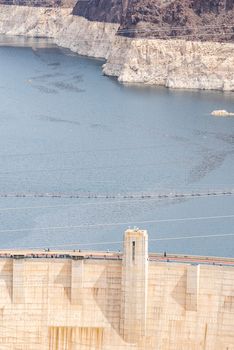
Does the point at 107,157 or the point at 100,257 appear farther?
the point at 107,157

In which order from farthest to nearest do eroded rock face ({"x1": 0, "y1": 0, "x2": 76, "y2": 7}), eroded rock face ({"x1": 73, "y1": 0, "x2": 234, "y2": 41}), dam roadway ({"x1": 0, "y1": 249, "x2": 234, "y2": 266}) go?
eroded rock face ({"x1": 0, "y1": 0, "x2": 76, "y2": 7}) → eroded rock face ({"x1": 73, "y1": 0, "x2": 234, "y2": 41}) → dam roadway ({"x1": 0, "y1": 249, "x2": 234, "y2": 266})

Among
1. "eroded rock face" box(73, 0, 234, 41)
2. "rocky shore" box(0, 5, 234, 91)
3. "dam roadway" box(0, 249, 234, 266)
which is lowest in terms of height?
"dam roadway" box(0, 249, 234, 266)

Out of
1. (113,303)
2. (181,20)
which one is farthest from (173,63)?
(113,303)

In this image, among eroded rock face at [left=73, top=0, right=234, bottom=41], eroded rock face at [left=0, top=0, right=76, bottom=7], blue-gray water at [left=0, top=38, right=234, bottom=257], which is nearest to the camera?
blue-gray water at [left=0, top=38, right=234, bottom=257]

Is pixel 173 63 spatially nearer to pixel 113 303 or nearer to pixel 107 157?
pixel 107 157

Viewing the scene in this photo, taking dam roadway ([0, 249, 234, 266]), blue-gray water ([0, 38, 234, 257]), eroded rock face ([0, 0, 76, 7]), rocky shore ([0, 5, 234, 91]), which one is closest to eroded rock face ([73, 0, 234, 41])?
rocky shore ([0, 5, 234, 91])

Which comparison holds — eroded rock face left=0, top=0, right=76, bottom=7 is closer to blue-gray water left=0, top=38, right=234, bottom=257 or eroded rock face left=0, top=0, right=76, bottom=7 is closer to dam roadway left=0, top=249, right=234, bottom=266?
blue-gray water left=0, top=38, right=234, bottom=257

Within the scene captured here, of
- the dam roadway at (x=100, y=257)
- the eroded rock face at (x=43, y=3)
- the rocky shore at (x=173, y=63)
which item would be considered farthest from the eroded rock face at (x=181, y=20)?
the dam roadway at (x=100, y=257)

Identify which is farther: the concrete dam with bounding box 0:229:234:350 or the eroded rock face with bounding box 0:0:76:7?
the eroded rock face with bounding box 0:0:76:7
